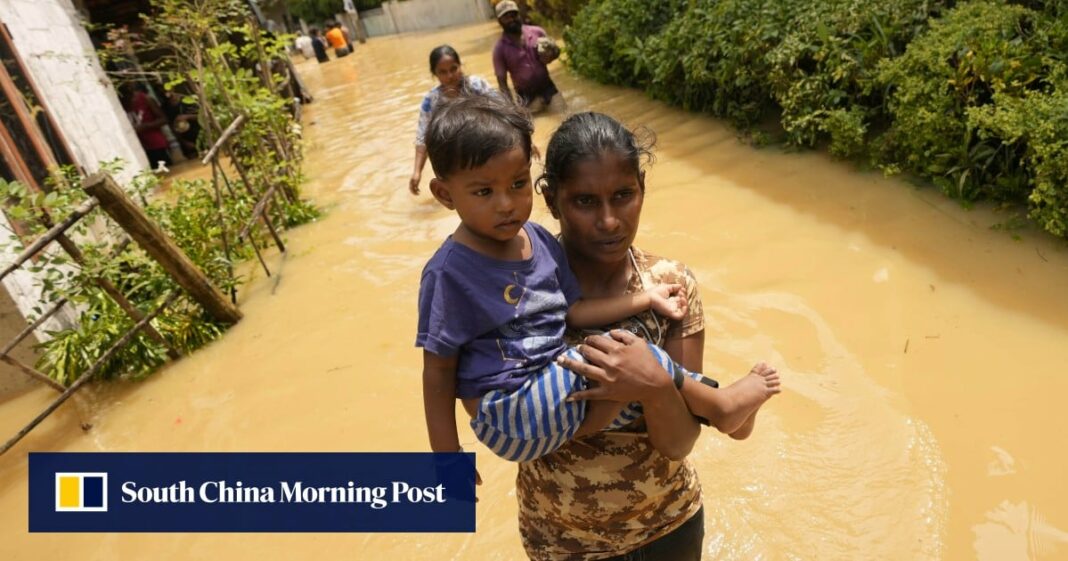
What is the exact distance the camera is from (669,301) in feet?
4.48

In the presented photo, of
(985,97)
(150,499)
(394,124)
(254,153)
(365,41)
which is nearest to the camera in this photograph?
(150,499)

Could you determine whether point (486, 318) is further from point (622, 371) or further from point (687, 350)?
point (687, 350)

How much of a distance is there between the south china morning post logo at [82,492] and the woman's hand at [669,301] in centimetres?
315

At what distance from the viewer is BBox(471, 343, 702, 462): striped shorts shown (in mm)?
1235

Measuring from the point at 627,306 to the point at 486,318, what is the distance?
320 millimetres

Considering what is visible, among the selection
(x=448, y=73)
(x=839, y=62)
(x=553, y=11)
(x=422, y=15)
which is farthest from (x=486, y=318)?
(x=422, y=15)

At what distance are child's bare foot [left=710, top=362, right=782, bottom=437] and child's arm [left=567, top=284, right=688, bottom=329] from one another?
8.0 inches

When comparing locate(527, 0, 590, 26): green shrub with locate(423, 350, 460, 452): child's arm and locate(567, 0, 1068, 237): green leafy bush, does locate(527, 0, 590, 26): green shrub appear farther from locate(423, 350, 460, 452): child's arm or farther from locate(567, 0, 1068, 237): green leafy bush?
locate(423, 350, 460, 452): child's arm

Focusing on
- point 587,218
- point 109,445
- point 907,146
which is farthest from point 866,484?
point 109,445

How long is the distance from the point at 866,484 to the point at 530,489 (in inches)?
70.6

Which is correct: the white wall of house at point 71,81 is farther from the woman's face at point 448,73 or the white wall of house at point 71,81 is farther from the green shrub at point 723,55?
the green shrub at point 723,55

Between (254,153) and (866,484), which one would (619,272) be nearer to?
(866,484)

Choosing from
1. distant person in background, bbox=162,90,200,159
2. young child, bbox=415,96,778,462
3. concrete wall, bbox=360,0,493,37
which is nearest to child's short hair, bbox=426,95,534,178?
young child, bbox=415,96,778,462

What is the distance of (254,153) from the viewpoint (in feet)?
18.8
